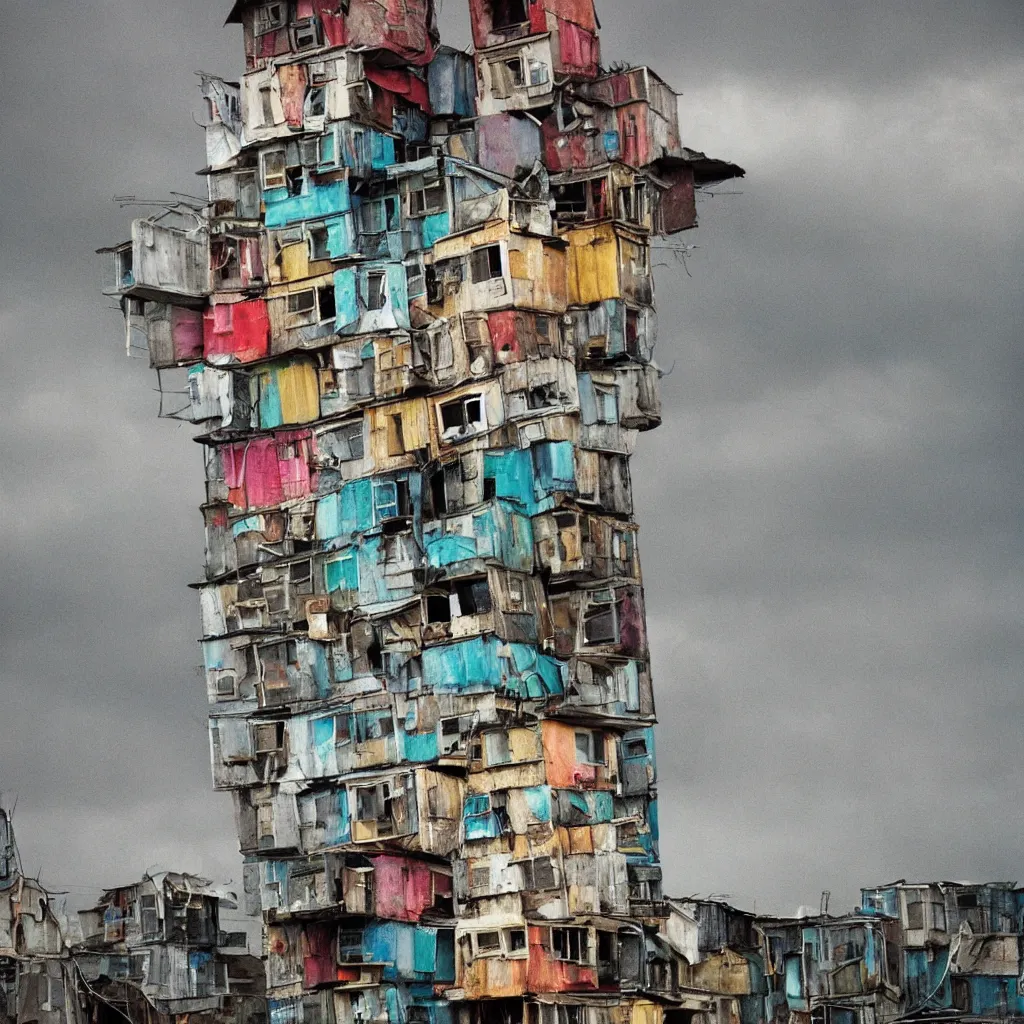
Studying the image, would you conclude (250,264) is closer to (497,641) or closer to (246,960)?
(497,641)

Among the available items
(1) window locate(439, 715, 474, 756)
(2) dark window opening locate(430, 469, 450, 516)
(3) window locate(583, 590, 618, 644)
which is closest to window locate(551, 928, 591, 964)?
(1) window locate(439, 715, 474, 756)

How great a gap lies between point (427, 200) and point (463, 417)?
7183mm

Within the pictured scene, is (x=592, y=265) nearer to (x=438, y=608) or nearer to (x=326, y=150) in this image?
(x=326, y=150)

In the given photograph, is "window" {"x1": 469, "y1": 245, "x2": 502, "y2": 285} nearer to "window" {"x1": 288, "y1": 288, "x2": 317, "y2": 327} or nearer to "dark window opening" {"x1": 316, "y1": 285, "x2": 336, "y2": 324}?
"dark window opening" {"x1": 316, "y1": 285, "x2": 336, "y2": 324}

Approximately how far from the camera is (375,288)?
265 feet

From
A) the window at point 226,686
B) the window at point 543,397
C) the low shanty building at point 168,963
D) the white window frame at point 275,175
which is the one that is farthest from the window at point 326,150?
the low shanty building at point 168,963

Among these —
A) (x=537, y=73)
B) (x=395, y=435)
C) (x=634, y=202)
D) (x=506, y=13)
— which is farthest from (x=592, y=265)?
(x=506, y=13)

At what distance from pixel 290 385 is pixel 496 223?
881 cm

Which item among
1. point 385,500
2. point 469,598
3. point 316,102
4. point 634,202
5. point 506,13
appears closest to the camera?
point 469,598

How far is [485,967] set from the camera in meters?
73.6

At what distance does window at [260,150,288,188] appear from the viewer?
270 feet

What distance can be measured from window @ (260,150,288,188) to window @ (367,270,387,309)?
14.1 ft

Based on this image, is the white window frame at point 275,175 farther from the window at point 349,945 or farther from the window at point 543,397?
the window at point 349,945

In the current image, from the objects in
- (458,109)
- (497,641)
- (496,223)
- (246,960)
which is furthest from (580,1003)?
(458,109)
